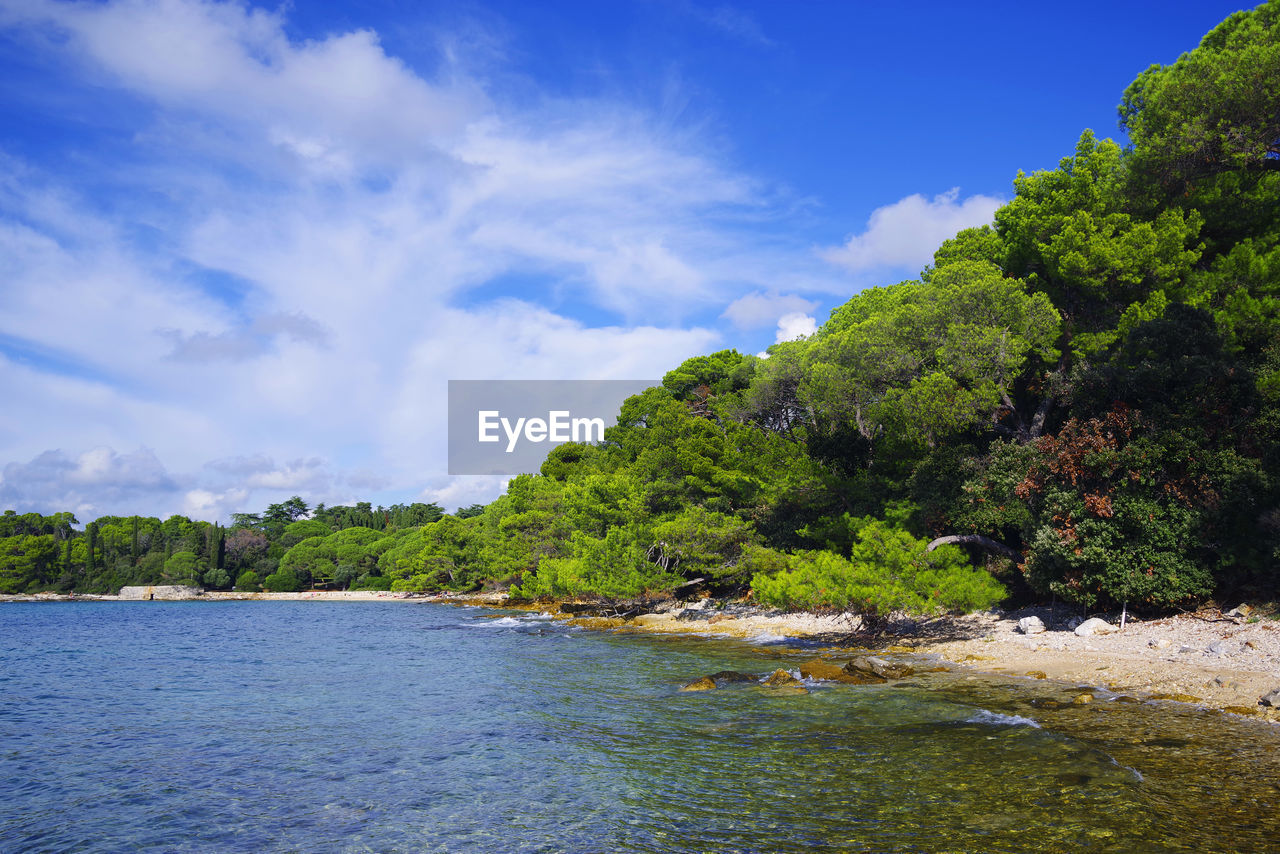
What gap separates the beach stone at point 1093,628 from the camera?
63.4ft

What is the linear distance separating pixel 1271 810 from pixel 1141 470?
515 inches

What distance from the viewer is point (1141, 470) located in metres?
19.0

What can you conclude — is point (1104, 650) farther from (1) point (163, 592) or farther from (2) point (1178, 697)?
(1) point (163, 592)

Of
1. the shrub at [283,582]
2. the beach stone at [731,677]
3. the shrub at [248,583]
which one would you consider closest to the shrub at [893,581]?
the beach stone at [731,677]

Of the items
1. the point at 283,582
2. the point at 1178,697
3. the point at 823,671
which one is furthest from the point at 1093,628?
the point at 283,582

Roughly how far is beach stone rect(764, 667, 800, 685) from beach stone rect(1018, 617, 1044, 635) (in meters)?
8.12

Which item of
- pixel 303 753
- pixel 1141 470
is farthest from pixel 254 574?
pixel 1141 470

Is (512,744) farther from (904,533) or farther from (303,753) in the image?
(904,533)

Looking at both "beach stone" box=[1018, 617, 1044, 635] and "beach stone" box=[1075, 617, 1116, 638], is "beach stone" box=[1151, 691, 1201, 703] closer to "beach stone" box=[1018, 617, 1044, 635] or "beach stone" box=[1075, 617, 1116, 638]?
"beach stone" box=[1075, 617, 1116, 638]

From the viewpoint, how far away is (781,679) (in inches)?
722

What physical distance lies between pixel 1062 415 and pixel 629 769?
22.0m

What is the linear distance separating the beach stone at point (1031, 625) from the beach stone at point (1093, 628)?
1.34 metres

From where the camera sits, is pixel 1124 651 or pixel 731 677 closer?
pixel 1124 651

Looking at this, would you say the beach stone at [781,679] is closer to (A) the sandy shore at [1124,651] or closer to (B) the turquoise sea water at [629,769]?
(B) the turquoise sea water at [629,769]
